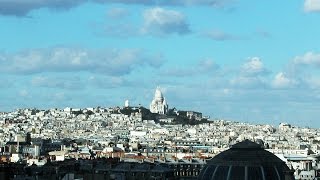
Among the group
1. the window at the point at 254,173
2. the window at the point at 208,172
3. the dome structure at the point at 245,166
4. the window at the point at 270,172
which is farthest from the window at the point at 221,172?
the window at the point at 270,172

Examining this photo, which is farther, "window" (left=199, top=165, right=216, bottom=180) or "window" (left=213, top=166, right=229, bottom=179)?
"window" (left=199, top=165, right=216, bottom=180)

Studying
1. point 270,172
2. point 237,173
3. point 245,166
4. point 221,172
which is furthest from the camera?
point 221,172

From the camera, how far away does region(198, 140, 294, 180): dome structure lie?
6397 cm

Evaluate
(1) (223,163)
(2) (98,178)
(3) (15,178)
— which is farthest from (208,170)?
(3) (15,178)

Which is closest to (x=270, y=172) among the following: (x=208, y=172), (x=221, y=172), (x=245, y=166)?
(x=245, y=166)

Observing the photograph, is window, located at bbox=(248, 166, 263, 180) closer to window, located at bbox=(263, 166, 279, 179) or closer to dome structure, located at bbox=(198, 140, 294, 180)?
dome structure, located at bbox=(198, 140, 294, 180)

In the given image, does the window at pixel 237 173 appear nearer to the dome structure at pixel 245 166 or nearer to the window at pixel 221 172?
the dome structure at pixel 245 166

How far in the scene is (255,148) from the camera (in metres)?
67.4

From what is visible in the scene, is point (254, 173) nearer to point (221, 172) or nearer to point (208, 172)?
point (221, 172)

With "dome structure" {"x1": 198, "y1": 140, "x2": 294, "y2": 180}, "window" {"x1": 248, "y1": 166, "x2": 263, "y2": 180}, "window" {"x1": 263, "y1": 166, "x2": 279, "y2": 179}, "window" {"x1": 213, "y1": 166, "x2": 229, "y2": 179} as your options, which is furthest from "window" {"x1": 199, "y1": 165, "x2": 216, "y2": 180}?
"window" {"x1": 263, "y1": 166, "x2": 279, "y2": 179}

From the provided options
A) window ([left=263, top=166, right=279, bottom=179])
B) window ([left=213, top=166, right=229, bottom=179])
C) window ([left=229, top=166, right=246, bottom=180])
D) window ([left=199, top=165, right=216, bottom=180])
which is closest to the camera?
window ([left=229, top=166, right=246, bottom=180])

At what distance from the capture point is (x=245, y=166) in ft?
212

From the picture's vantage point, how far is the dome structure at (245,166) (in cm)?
6397

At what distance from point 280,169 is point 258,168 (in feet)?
5.03
